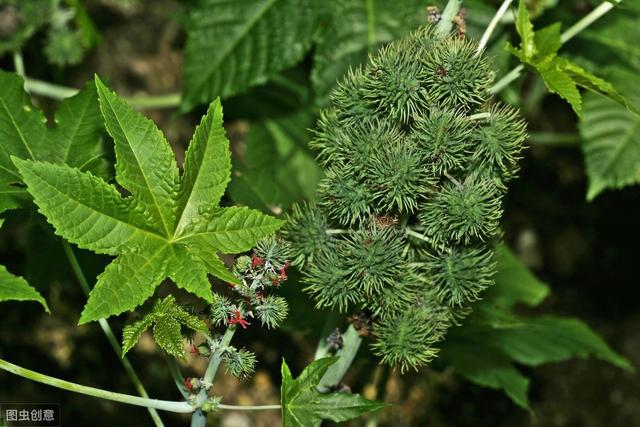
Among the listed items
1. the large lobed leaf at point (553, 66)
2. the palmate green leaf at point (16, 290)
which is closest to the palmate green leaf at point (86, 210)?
the palmate green leaf at point (16, 290)

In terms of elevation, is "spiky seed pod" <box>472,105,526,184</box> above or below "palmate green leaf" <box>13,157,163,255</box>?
above

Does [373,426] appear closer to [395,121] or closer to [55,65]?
[395,121]

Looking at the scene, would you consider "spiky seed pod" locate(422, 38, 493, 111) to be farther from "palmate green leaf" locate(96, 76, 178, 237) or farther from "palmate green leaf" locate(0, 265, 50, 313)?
"palmate green leaf" locate(0, 265, 50, 313)

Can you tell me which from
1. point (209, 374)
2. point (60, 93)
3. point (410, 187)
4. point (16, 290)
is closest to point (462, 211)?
point (410, 187)

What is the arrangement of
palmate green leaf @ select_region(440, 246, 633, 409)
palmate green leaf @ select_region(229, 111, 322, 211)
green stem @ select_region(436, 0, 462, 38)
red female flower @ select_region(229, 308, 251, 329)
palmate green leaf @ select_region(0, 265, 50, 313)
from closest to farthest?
palmate green leaf @ select_region(0, 265, 50, 313) < red female flower @ select_region(229, 308, 251, 329) < green stem @ select_region(436, 0, 462, 38) < palmate green leaf @ select_region(440, 246, 633, 409) < palmate green leaf @ select_region(229, 111, 322, 211)

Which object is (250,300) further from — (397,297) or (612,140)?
(612,140)

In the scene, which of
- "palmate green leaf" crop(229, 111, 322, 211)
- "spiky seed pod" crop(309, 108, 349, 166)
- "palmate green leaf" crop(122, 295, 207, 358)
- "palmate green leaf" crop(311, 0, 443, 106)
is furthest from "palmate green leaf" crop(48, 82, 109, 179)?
"palmate green leaf" crop(229, 111, 322, 211)

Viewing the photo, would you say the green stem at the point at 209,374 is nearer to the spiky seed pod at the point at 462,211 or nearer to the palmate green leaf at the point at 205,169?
the palmate green leaf at the point at 205,169
